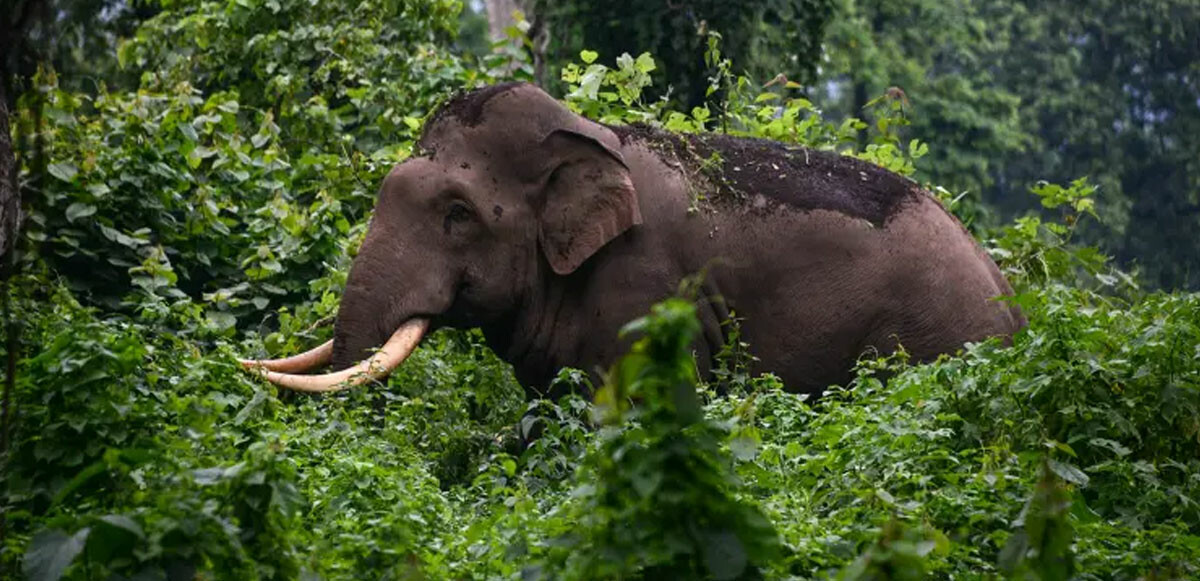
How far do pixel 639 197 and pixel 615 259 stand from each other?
1.03ft

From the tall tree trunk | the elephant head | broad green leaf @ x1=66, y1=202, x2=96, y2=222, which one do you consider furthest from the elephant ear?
the tall tree trunk

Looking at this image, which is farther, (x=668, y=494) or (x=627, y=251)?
(x=627, y=251)

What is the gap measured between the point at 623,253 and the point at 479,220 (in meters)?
0.67

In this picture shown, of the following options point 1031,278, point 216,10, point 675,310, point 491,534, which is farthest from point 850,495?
point 216,10

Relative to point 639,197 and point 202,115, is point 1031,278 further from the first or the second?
point 202,115

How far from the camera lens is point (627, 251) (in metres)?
9.61

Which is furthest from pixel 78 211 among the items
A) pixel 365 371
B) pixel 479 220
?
pixel 365 371

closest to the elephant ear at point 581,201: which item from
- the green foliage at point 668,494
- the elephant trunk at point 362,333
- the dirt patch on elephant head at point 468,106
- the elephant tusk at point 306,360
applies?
the dirt patch on elephant head at point 468,106

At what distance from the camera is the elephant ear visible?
9.48 m

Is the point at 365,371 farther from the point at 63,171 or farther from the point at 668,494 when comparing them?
the point at 668,494

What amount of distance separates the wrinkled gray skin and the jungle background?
335mm

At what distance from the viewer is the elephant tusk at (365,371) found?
8867 millimetres

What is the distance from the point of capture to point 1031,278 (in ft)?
37.9

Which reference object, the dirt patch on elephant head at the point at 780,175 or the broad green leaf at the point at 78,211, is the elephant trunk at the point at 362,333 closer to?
the dirt patch on elephant head at the point at 780,175
